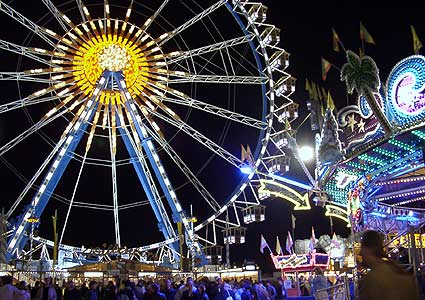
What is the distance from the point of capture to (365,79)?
51.9ft

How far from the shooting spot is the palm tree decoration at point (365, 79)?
599 inches

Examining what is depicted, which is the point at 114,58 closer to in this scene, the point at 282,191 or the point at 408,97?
the point at 282,191

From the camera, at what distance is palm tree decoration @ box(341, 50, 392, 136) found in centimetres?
1522

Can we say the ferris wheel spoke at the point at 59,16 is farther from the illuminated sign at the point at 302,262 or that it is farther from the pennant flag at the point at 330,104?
the illuminated sign at the point at 302,262

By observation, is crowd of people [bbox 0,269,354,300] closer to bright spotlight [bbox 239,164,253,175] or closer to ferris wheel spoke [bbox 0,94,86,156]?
bright spotlight [bbox 239,164,253,175]

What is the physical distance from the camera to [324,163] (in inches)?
750

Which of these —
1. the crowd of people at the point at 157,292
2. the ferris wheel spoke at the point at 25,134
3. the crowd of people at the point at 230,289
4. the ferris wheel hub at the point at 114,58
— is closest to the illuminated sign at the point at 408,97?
the crowd of people at the point at 230,289

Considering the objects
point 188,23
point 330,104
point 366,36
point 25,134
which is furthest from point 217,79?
point 25,134

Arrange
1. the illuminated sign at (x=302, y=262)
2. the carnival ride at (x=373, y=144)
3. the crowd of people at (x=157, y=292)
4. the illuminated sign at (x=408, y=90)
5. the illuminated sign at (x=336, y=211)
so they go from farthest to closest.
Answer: the illuminated sign at (x=302, y=262), the illuminated sign at (x=336, y=211), the carnival ride at (x=373, y=144), the illuminated sign at (x=408, y=90), the crowd of people at (x=157, y=292)

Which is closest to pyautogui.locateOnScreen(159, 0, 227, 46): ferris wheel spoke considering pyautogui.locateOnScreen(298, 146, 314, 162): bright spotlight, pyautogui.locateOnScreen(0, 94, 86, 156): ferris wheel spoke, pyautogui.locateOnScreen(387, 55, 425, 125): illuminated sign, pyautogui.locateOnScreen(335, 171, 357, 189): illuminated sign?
pyautogui.locateOnScreen(0, 94, 86, 156): ferris wheel spoke

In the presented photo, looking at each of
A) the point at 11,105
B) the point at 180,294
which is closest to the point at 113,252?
the point at 11,105

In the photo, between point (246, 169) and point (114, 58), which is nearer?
point (114, 58)

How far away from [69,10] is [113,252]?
12228 millimetres

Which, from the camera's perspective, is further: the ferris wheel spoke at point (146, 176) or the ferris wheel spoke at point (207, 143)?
the ferris wheel spoke at point (146, 176)
